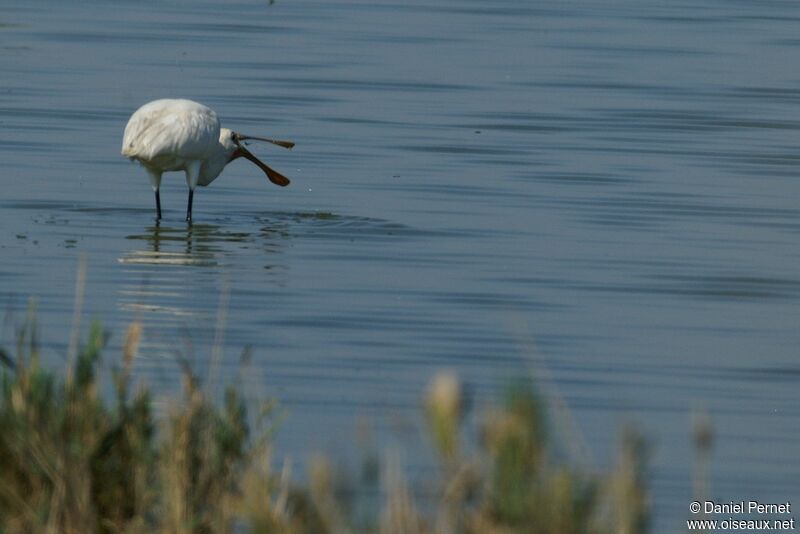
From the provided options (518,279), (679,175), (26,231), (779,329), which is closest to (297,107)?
(679,175)

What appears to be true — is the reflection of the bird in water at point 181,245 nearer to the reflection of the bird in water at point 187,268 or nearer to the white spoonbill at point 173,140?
the reflection of the bird in water at point 187,268

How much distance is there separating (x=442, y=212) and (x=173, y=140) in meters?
1.80

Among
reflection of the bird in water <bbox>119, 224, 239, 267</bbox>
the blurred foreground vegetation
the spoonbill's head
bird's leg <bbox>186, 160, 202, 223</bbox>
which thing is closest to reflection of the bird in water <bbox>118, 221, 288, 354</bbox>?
reflection of the bird in water <bbox>119, 224, 239, 267</bbox>

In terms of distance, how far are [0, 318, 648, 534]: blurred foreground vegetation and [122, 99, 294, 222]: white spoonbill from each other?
7.36m

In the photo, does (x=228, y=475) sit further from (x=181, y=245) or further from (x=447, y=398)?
(x=181, y=245)

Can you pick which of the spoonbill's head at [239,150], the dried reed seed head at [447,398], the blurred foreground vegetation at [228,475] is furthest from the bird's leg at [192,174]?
the dried reed seed head at [447,398]

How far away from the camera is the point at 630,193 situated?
571 inches

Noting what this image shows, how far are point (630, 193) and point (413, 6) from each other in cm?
1086

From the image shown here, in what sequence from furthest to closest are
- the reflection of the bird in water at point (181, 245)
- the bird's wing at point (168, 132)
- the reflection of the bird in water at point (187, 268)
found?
the bird's wing at point (168, 132)
the reflection of the bird in water at point (181, 245)
the reflection of the bird in water at point (187, 268)

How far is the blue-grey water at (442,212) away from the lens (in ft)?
29.3

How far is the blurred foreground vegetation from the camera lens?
4664 mm

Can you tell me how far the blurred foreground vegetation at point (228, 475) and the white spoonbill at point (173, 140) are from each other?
24.1ft

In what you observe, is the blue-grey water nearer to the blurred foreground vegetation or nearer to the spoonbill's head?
the spoonbill's head

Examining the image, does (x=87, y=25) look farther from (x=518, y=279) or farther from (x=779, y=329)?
(x=779, y=329)
